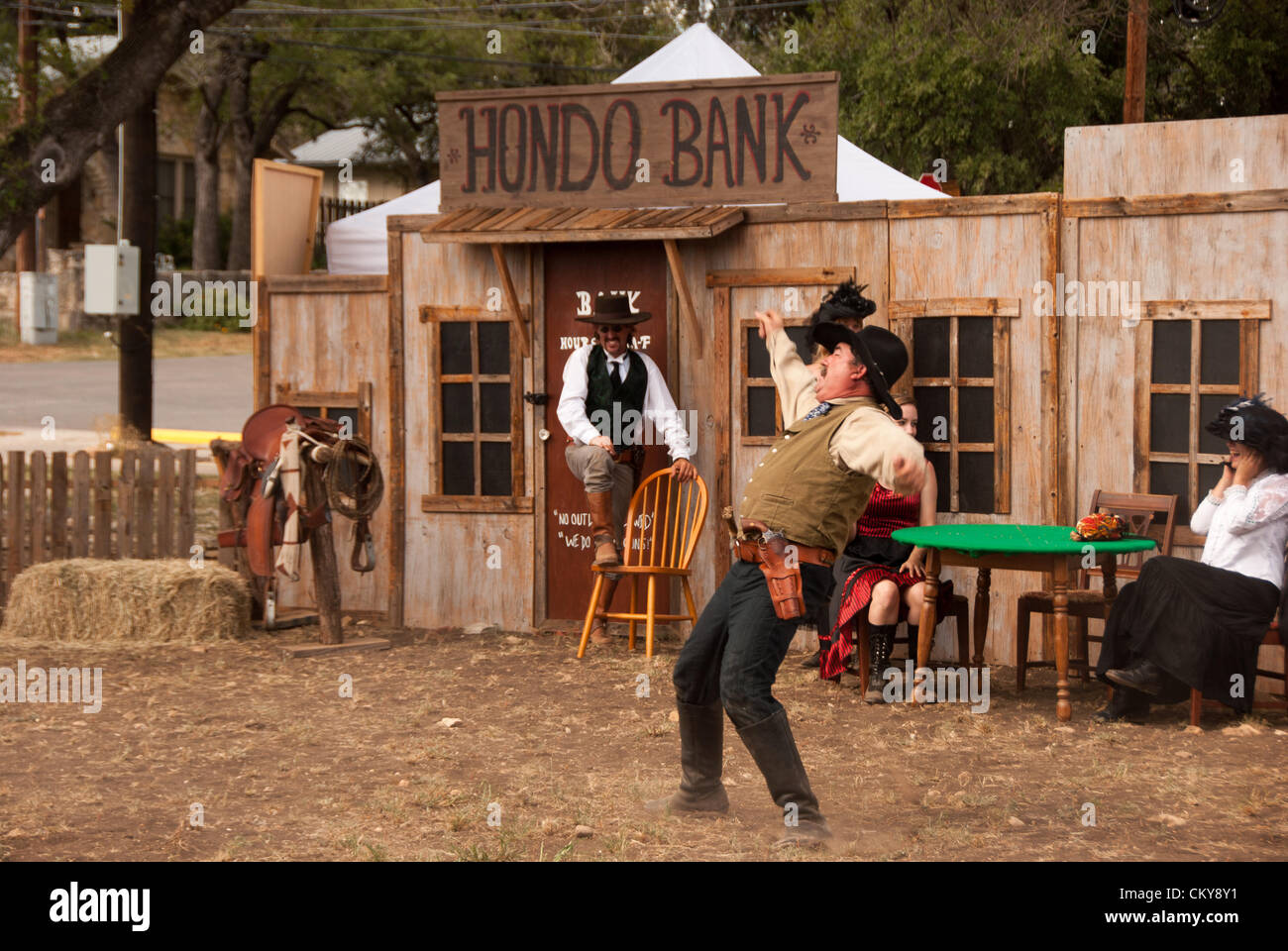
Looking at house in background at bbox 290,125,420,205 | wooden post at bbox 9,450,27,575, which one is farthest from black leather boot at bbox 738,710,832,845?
house in background at bbox 290,125,420,205

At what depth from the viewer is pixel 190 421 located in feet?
67.3

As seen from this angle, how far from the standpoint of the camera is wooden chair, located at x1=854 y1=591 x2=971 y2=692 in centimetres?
786

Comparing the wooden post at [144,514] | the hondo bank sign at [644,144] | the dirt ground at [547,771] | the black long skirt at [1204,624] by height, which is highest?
the hondo bank sign at [644,144]

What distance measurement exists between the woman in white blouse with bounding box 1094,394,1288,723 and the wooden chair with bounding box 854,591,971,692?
3.23 ft

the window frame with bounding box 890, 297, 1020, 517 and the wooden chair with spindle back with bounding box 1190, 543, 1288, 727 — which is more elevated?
the window frame with bounding box 890, 297, 1020, 517

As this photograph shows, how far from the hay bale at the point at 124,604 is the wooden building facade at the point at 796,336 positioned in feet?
3.16

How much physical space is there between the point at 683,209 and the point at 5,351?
22729mm

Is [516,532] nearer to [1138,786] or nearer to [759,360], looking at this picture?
[759,360]

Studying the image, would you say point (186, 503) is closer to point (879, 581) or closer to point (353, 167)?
point (879, 581)

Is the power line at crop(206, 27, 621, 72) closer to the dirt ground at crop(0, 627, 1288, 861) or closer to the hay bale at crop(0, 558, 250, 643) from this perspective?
the hay bale at crop(0, 558, 250, 643)

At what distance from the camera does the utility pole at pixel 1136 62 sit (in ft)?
46.0

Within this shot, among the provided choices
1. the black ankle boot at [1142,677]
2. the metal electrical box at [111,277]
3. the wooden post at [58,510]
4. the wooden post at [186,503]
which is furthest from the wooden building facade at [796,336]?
the metal electrical box at [111,277]

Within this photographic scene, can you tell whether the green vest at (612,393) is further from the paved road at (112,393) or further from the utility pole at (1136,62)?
the paved road at (112,393)

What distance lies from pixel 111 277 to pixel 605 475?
7.97m
